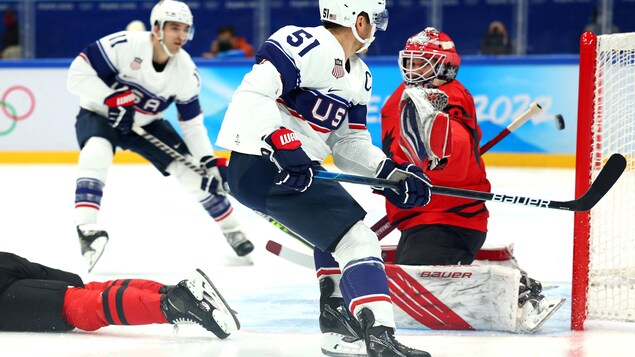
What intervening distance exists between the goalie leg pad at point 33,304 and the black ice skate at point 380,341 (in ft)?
2.96

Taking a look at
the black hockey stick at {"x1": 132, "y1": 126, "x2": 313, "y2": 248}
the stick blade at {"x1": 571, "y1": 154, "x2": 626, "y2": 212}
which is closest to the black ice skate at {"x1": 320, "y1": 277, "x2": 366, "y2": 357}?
the stick blade at {"x1": 571, "y1": 154, "x2": 626, "y2": 212}

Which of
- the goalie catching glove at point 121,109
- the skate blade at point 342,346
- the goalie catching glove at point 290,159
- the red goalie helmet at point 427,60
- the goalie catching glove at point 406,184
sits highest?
the red goalie helmet at point 427,60

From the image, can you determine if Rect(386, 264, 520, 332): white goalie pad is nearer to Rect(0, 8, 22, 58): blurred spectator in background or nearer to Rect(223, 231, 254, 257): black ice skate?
Rect(223, 231, 254, 257): black ice skate

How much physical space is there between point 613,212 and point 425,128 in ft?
2.13

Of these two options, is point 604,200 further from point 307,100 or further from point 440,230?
point 307,100

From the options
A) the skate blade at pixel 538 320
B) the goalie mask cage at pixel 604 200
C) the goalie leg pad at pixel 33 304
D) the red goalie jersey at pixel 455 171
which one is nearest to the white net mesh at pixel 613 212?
the goalie mask cage at pixel 604 200

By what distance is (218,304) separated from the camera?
286cm

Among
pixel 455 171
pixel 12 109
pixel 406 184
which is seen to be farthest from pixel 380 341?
pixel 12 109

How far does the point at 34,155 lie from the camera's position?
28.2 feet

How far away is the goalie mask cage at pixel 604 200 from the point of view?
3078mm

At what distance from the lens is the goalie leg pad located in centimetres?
288

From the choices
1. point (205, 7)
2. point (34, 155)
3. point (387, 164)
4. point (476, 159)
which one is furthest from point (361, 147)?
point (205, 7)

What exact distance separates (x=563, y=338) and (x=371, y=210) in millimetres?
3037

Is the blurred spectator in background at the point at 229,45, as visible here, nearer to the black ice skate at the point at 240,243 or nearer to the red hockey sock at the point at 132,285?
the black ice skate at the point at 240,243
